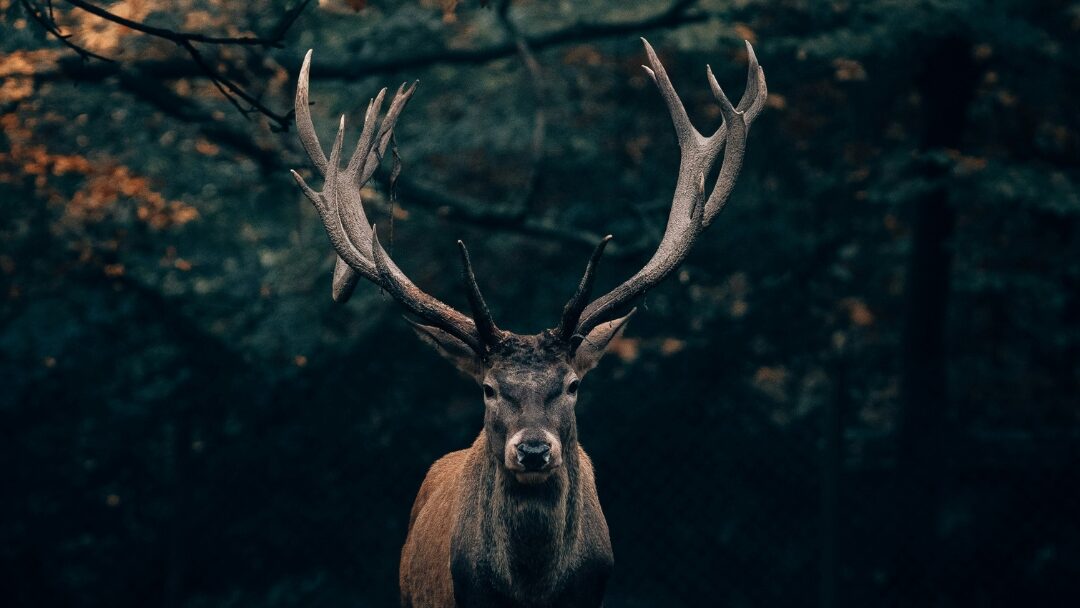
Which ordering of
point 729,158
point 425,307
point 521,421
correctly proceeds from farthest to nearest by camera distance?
point 729,158 → point 425,307 → point 521,421

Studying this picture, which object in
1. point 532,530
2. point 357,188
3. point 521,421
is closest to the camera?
point 521,421

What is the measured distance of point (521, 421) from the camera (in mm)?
3578

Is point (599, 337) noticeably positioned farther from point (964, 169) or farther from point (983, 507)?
point (964, 169)

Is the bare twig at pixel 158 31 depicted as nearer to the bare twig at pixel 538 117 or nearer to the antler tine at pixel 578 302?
the antler tine at pixel 578 302

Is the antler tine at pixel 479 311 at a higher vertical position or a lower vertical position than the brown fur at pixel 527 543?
higher

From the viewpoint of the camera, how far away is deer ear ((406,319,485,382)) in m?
3.97

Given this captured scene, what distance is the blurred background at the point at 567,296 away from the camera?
19.9ft

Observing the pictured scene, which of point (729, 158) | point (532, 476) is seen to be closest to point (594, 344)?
point (532, 476)

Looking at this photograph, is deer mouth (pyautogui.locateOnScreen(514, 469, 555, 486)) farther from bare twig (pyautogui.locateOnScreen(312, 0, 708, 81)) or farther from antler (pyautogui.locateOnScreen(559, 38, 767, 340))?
bare twig (pyautogui.locateOnScreen(312, 0, 708, 81))

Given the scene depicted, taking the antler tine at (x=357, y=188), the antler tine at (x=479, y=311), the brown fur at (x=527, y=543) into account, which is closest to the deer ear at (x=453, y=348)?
the antler tine at (x=479, y=311)

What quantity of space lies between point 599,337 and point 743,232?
4777 mm

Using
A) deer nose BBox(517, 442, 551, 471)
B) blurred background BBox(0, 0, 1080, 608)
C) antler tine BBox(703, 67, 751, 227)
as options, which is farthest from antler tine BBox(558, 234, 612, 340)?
blurred background BBox(0, 0, 1080, 608)

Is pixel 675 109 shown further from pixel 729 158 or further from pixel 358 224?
pixel 358 224

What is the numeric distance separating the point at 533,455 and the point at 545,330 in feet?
1.53
